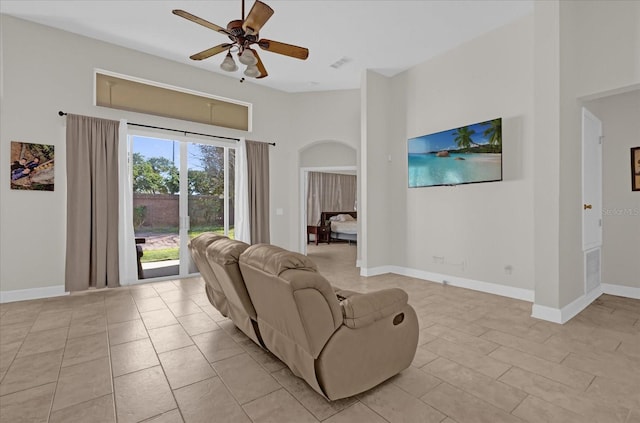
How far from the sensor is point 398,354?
7.03 feet

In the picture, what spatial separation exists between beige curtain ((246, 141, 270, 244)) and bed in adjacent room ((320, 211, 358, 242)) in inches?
165

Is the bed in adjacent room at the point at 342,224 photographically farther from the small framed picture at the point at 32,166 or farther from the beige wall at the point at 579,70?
the small framed picture at the point at 32,166

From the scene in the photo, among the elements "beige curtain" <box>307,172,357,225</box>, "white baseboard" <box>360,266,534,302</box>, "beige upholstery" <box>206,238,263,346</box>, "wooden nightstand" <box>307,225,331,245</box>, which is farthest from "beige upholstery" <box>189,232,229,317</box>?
"beige curtain" <box>307,172,357,225</box>

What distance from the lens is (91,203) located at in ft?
15.0

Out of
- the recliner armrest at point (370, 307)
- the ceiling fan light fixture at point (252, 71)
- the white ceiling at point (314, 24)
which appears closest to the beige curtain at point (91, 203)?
the white ceiling at point (314, 24)

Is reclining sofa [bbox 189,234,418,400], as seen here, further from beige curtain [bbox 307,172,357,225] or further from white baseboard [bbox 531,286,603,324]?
beige curtain [bbox 307,172,357,225]

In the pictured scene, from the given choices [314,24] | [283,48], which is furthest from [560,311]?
[314,24]

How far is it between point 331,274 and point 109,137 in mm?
4304

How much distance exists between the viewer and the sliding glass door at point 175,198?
517 cm

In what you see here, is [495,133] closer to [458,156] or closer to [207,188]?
[458,156]

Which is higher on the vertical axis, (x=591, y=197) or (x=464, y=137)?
(x=464, y=137)

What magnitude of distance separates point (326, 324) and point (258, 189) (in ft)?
15.6

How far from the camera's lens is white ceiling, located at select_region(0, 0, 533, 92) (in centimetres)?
381

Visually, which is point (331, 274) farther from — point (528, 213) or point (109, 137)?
point (109, 137)
